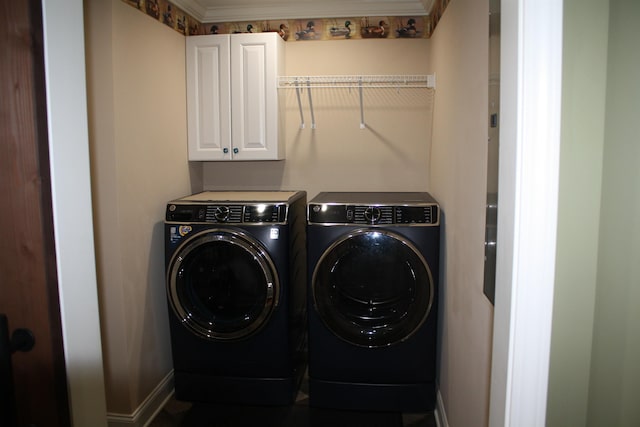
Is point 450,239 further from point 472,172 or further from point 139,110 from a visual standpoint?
point 139,110

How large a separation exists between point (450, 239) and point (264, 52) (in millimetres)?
1609

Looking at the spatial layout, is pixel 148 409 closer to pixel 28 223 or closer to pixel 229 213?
pixel 229 213

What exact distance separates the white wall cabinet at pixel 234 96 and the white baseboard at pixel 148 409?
141 cm

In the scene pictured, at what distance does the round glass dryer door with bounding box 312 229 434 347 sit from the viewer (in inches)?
80.7

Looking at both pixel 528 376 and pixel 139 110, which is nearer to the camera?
pixel 528 376

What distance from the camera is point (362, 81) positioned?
2.57 m

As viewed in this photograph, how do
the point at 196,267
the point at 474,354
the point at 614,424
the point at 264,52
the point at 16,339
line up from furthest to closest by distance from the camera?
the point at 264,52 < the point at 196,267 < the point at 474,354 < the point at 614,424 < the point at 16,339

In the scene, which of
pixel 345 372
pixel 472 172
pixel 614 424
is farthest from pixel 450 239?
pixel 614 424

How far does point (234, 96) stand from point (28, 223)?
1.91 meters

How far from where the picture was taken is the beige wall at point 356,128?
2711 millimetres

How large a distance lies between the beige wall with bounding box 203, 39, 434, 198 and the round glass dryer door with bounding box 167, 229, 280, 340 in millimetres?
881

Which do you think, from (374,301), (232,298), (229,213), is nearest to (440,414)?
(374,301)

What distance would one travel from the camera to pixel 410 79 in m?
2.66

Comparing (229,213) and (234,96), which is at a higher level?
(234,96)
